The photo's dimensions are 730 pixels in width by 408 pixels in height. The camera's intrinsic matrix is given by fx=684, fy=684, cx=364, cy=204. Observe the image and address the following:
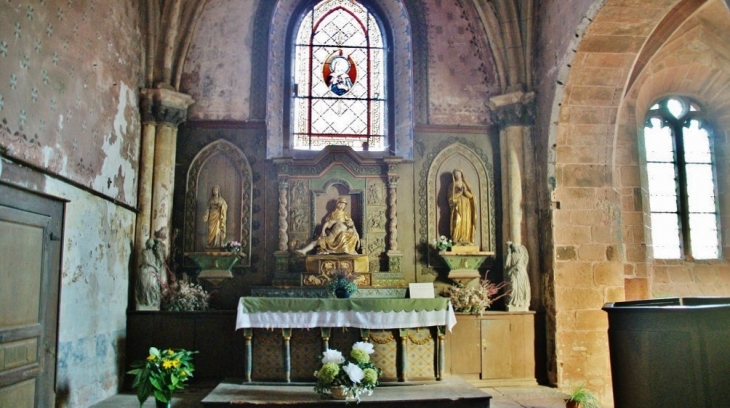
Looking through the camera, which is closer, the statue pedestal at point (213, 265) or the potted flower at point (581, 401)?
the potted flower at point (581, 401)

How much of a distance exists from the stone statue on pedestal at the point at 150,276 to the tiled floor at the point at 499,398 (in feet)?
4.48

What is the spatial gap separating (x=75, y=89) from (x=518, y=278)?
679cm

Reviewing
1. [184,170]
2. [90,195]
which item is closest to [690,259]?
[184,170]

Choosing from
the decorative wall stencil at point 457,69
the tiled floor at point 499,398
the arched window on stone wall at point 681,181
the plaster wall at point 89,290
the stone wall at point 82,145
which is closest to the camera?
the stone wall at point 82,145

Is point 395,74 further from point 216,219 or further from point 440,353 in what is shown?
point 440,353

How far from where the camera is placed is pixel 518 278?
1058 cm

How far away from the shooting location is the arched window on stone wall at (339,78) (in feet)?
38.9

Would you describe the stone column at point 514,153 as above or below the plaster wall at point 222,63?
below

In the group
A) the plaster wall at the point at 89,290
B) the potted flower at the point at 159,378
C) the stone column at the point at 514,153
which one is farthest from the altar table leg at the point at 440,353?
the plaster wall at the point at 89,290

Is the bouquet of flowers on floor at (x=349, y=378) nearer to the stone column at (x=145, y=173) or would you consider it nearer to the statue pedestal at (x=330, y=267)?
the statue pedestal at (x=330, y=267)

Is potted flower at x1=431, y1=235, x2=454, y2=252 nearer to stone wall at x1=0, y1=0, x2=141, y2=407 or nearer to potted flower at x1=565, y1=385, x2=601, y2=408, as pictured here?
potted flower at x1=565, y1=385, x2=601, y2=408

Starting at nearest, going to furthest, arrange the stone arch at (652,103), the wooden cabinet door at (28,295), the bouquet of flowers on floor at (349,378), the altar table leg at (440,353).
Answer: the wooden cabinet door at (28,295) → the bouquet of flowers on floor at (349,378) → the altar table leg at (440,353) → the stone arch at (652,103)

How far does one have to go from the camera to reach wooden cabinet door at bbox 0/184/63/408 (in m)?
6.41

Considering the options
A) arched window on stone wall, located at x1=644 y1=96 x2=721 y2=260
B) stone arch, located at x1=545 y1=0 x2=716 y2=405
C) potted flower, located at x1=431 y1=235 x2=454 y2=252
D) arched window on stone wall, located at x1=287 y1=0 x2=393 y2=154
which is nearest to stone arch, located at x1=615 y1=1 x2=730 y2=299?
arched window on stone wall, located at x1=644 y1=96 x2=721 y2=260
